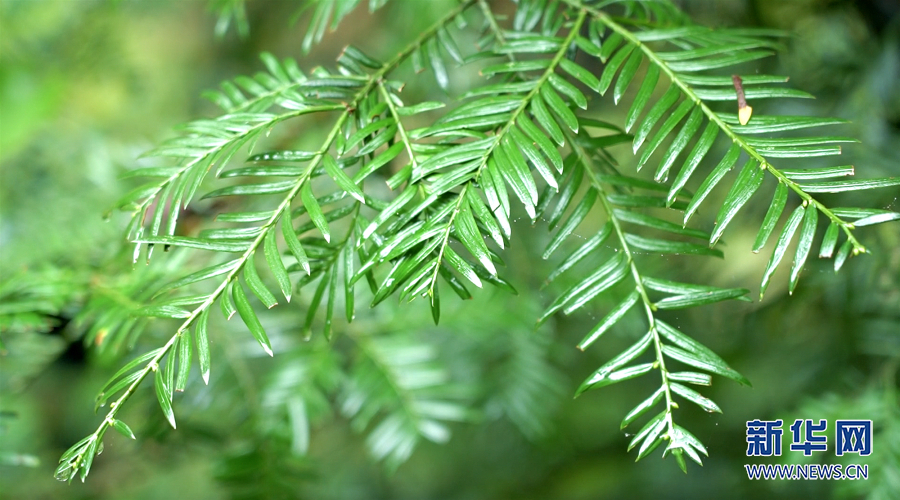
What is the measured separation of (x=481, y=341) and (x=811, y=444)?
41cm

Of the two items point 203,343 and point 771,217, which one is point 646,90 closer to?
point 771,217

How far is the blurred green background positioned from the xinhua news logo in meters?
0.02

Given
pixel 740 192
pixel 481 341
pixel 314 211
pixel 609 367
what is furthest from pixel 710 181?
pixel 481 341

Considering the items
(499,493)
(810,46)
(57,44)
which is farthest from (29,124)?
(810,46)

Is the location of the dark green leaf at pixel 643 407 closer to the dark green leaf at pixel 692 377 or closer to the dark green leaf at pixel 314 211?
the dark green leaf at pixel 692 377

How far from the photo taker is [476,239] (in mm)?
326

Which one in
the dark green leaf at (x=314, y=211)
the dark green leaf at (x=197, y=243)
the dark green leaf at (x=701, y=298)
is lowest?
the dark green leaf at (x=701, y=298)

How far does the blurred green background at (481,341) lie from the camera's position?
67 cm

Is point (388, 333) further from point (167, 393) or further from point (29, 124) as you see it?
point (29, 124)

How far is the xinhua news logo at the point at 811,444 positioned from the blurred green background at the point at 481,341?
0.7 inches

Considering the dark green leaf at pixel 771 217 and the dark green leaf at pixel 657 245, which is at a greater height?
the dark green leaf at pixel 771 217

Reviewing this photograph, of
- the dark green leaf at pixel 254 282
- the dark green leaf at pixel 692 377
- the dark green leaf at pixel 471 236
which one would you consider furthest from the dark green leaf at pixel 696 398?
the dark green leaf at pixel 254 282

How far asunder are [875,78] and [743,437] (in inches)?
21.2

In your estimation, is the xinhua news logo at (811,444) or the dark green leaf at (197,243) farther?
the xinhua news logo at (811,444)
